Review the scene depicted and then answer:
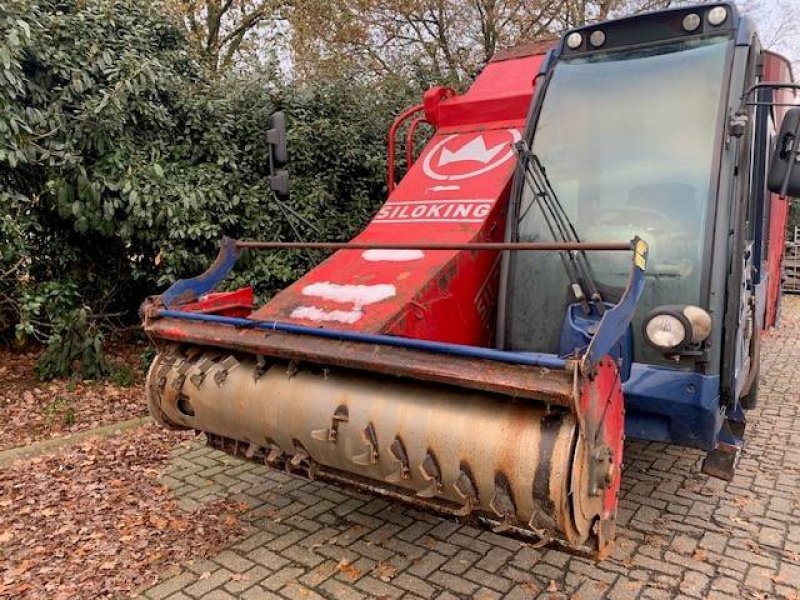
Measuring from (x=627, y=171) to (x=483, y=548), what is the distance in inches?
86.8

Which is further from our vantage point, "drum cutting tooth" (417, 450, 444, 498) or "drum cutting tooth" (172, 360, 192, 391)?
"drum cutting tooth" (172, 360, 192, 391)

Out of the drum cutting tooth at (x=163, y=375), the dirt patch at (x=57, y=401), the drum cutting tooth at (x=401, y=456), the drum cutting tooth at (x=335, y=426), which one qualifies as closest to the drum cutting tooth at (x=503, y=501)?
the drum cutting tooth at (x=401, y=456)

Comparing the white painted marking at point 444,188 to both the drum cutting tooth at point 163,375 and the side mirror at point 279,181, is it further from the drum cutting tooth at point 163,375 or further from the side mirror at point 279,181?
the drum cutting tooth at point 163,375

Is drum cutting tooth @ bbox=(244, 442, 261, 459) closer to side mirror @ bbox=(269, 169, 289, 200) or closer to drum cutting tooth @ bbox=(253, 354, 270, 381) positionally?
drum cutting tooth @ bbox=(253, 354, 270, 381)

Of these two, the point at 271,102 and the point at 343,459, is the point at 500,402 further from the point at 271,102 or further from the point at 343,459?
the point at 271,102

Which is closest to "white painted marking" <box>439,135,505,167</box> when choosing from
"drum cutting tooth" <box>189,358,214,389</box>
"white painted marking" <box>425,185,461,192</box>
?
"white painted marking" <box>425,185,461,192</box>

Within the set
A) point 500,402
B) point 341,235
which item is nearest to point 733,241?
point 500,402

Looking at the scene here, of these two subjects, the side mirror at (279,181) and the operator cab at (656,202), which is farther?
the side mirror at (279,181)

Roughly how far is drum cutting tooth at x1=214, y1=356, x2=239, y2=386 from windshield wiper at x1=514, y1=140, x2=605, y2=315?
179 centimetres

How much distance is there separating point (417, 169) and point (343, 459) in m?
2.35

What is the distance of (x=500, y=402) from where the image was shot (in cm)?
272

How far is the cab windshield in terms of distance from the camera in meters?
3.41

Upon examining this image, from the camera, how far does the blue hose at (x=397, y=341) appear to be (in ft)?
8.16

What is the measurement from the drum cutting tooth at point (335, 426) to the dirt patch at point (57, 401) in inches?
130
